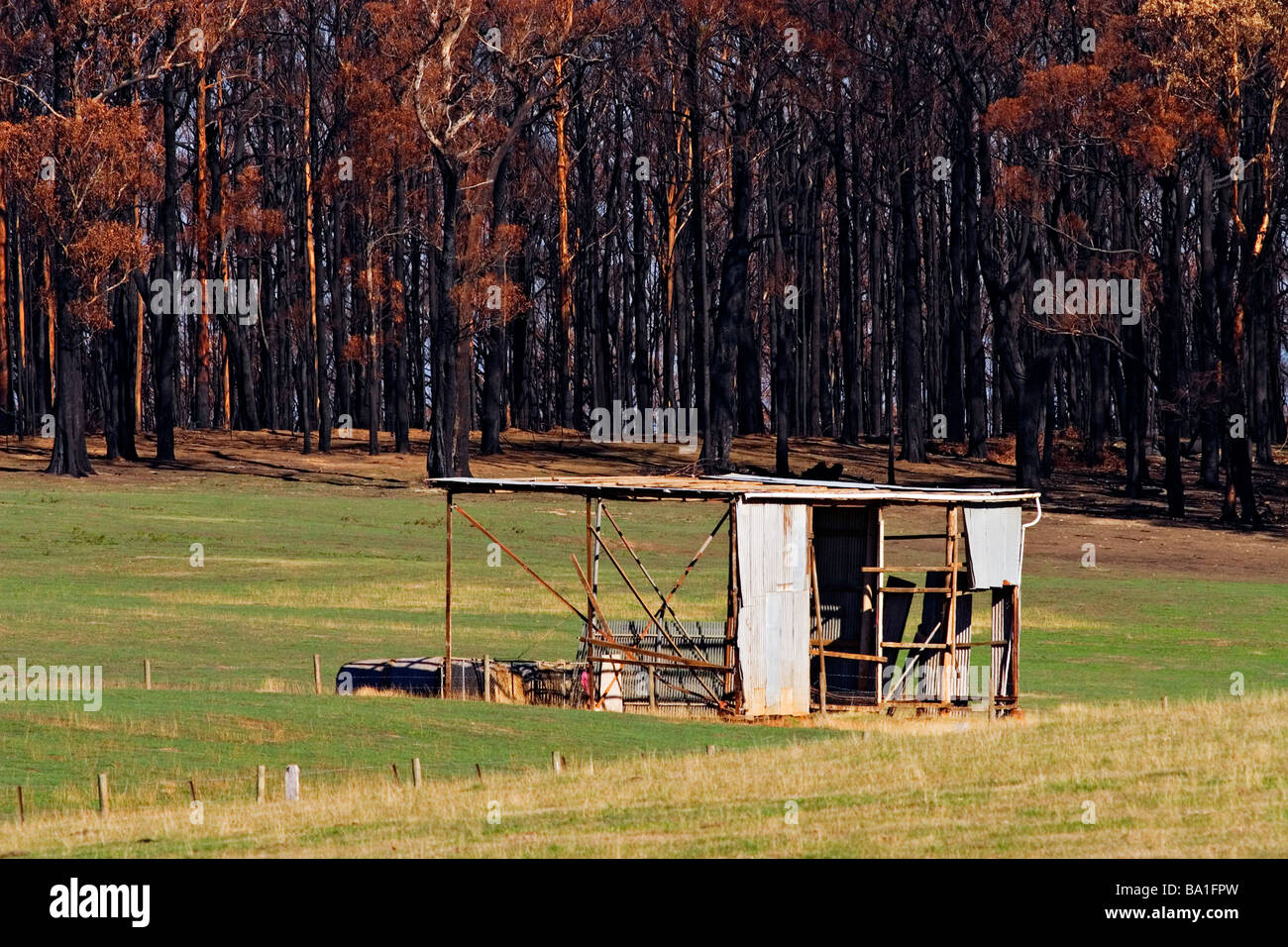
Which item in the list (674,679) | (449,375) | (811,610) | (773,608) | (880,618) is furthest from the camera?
(449,375)

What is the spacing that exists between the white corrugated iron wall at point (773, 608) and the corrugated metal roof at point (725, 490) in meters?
0.39

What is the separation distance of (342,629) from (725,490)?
11559 millimetres

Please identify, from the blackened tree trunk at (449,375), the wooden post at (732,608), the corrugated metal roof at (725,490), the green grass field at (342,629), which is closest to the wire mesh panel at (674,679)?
the wooden post at (732,608)

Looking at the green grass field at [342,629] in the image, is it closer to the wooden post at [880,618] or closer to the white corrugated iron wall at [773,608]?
the white corrugated iron wall at [773,608]

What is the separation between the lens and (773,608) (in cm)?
2752

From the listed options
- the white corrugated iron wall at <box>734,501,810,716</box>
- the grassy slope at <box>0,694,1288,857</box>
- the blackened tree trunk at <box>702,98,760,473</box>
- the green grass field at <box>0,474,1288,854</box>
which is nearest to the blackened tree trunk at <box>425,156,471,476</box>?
the green grass field at <box>0,474,1288,854</box>

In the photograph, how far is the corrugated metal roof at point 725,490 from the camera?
26.5 m

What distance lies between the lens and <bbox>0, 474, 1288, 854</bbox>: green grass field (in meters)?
22.2

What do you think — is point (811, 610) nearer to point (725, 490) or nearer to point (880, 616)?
point (880, 616)

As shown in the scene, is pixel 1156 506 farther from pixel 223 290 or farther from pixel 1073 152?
pixel 223 290

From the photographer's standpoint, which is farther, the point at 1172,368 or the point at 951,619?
the point at 1172,368

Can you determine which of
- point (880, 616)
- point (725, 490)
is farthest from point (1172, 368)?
point (725, 490)

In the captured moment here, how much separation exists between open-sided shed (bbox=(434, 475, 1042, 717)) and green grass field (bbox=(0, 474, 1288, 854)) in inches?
43.6

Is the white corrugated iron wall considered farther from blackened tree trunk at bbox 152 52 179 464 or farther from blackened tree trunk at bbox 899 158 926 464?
blackened tree trunk at bbox 899 158 926 464
